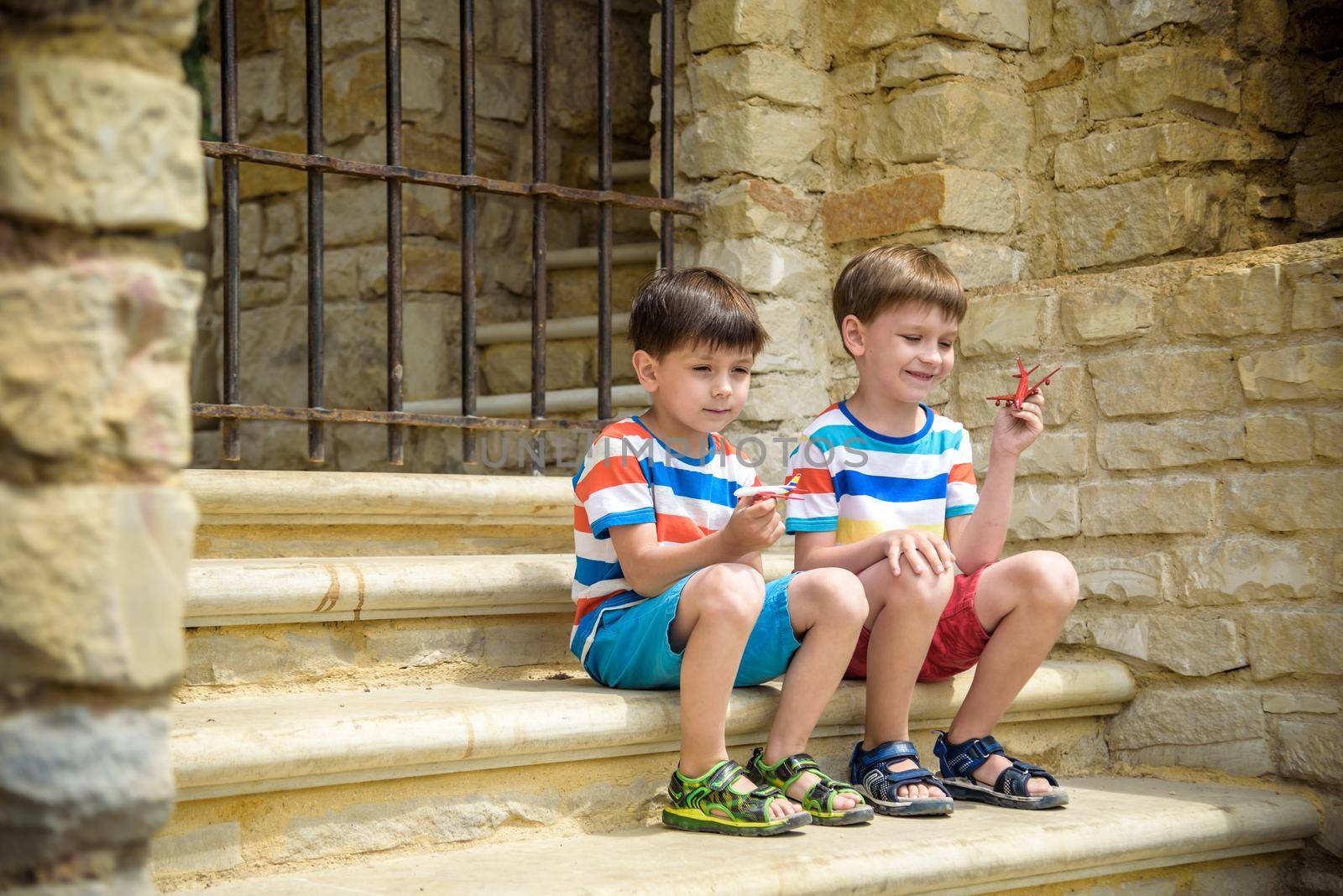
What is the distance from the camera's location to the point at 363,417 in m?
2.91

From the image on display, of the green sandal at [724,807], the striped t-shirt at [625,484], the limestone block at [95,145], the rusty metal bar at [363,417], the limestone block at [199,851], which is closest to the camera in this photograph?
the limestone block at [95,145]

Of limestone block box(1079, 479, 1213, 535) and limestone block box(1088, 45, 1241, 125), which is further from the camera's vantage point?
limestone block box(1088, 45, 1241, 125)

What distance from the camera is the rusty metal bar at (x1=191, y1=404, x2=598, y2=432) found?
2.75 meters

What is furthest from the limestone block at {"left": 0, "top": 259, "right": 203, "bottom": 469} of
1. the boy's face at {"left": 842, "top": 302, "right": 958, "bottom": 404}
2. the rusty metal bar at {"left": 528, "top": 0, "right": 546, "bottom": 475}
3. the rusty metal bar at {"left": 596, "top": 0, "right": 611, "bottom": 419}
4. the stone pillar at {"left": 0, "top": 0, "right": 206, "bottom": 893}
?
the rusty metal bar at {"left": 596, "top": 0, "right": 611, "bottom": 419}

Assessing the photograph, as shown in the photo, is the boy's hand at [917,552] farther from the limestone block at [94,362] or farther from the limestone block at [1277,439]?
the limestone block at [94,362]

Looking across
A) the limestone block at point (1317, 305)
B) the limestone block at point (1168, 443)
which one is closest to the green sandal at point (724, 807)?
the limestone block at point (1168, 443)

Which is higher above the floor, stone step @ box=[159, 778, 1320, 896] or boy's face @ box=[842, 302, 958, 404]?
boy's face @ box=[842, 302, 958, 404]

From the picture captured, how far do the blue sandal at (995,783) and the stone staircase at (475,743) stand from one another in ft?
0.13

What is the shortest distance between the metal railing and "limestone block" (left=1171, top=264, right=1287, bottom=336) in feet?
3.91

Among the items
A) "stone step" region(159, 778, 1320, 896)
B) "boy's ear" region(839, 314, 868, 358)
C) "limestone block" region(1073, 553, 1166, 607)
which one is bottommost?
"stone step" region(159, 778, 1320, 896)

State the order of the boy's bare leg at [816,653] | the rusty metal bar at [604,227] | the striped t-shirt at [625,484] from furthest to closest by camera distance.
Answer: the rusty metal bar at [604,227], the striped t-shirt at [625,484], the boy's bare leg at [816,653]

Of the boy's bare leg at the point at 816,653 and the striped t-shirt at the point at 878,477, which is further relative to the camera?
the striped t-shirt at the point at 878,477

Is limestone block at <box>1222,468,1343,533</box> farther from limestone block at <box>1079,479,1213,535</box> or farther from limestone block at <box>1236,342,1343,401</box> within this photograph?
limestone block at <box>1236,342,1343,401</box>

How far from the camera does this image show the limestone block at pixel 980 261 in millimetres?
3283
